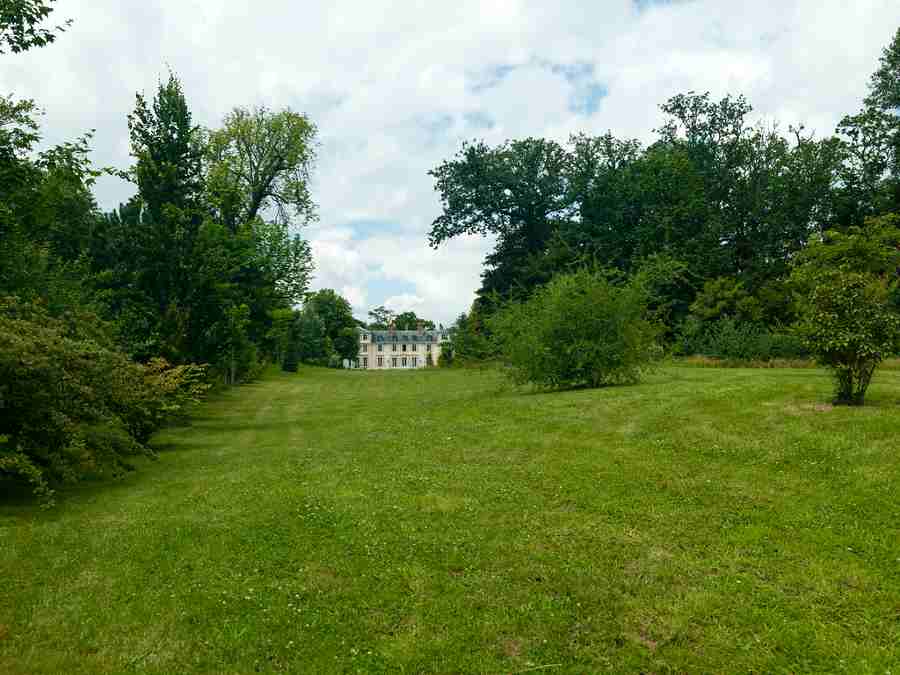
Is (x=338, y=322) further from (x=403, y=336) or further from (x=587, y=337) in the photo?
(x=587, y=337)

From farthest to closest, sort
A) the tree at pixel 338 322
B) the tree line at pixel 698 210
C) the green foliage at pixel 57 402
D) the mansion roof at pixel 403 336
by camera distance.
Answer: the mansion roof at pixel 403 336
the tree at pixel 338 322
the tree line at pixel 698 210
the green foliage at pixel 57 402

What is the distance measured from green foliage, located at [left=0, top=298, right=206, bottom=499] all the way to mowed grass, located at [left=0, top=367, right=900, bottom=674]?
66 cm

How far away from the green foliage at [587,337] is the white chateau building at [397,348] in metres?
103

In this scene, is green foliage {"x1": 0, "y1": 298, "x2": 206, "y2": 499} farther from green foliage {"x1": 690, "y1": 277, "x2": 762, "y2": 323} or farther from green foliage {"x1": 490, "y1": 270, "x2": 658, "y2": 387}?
green foliage {"x1": 690, "y1": 277, "x2": 762, "y2": 323}

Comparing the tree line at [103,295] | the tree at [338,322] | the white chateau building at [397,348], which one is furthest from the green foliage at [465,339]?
the white chateau building at [397,348]

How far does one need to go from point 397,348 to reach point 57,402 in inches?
4523

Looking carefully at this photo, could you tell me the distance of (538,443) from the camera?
11078mm

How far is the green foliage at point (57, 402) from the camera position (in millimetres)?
9336

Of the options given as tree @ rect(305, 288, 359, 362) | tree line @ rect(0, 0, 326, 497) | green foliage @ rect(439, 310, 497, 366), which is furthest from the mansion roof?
tree line @ rect(0, 0, 326, 497)

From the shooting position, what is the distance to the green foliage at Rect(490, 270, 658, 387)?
58.9ft

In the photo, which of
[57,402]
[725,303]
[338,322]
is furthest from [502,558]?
[338,322]

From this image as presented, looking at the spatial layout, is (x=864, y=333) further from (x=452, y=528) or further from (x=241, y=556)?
(x=241, y=556)

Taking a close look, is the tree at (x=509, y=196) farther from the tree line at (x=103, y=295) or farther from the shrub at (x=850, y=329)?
the shrub at (x=850, y=329)

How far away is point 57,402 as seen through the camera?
9898 millimetres
